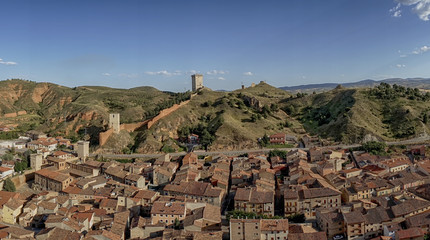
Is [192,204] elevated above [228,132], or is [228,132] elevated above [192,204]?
[228,132]

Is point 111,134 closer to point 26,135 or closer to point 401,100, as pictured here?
point 26,135

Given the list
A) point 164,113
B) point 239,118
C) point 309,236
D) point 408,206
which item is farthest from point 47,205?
point 239,118

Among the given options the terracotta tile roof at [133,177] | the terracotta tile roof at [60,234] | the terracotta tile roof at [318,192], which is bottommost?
the terracotta tile roof at [60,234]

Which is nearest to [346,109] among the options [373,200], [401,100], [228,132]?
[401,100]

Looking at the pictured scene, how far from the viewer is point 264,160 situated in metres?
47.2

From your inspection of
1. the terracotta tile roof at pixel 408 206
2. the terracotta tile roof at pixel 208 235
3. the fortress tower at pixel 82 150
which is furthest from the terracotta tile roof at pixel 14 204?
the terracotta tile roof at pixel 408 206

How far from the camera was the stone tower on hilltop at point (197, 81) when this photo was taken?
96.0 meters

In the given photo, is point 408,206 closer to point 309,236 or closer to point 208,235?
point 309,236

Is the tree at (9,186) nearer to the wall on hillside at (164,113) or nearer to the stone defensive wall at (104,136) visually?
the stone defensive wall at (104,136)

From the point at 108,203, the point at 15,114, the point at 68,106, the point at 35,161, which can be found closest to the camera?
the point at 108,203

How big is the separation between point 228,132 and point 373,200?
2981 cm

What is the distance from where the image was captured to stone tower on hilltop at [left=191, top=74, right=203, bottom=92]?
9600 centimetres

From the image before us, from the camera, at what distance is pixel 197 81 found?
96438mm

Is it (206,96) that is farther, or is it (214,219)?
(206,96)
